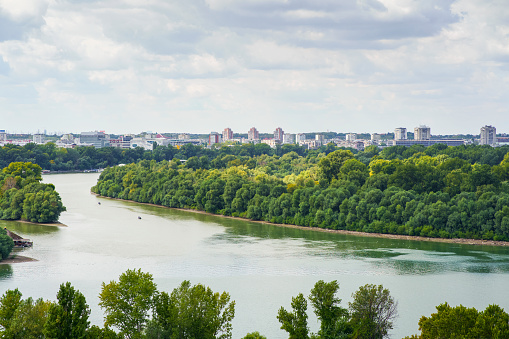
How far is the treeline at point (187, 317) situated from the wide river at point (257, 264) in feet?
8.46

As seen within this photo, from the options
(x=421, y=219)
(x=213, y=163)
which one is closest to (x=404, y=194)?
(x=421, y=219)

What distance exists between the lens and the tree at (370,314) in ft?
46.6

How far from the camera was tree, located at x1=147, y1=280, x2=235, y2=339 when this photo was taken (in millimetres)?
13766

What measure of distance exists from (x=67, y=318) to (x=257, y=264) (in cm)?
1265

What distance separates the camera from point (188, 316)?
544 inches

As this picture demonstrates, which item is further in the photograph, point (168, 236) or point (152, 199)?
point (152, 199)

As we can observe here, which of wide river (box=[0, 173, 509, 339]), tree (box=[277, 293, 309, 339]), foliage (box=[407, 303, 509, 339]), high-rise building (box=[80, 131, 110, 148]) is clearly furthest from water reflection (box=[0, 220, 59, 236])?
high-rise building (box=[80, 131, 110, 148])

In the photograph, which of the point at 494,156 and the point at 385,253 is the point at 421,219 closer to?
the point at 385,253

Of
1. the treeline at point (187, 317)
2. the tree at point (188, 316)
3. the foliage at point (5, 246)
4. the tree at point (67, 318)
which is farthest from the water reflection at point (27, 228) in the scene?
the tree at point (67, 318)

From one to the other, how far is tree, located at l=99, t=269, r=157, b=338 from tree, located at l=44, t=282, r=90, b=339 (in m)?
1.10

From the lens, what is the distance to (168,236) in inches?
1241

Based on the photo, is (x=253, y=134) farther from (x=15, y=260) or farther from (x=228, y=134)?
(x=15, y=260)

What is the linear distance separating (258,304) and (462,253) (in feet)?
39.4

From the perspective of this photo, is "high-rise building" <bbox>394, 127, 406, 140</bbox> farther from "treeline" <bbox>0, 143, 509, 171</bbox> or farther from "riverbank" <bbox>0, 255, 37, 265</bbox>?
"riverbank" <bbox>0, 255, 37, 265</bbox>
